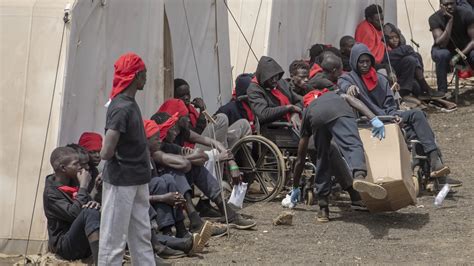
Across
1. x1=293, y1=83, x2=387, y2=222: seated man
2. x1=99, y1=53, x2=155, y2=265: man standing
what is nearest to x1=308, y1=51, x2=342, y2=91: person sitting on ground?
x1=293, y1=83, x2=387, y2=222: seated man

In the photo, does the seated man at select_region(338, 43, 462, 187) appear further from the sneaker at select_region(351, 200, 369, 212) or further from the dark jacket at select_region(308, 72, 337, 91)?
the sneaker at select_region(351, 200, 369, 212)

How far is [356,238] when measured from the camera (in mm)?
8406

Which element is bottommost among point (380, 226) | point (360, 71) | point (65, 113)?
point (380, 226)

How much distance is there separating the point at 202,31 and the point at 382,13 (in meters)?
3.86

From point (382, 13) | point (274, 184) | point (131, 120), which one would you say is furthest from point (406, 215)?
point (382, 13)

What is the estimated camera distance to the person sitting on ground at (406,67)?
13453mm

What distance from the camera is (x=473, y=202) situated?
31.1ft

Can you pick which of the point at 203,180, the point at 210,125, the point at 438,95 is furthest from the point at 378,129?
the point at 438,95

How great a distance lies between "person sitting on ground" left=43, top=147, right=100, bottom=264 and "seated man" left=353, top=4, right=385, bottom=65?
20.9 ft

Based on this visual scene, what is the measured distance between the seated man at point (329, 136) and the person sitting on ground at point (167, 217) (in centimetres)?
132

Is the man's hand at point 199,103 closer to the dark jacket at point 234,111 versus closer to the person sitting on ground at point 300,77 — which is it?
the dark jacket at point 234,111

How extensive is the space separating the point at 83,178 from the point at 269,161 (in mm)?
2556

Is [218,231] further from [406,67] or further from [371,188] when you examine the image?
[406,67]

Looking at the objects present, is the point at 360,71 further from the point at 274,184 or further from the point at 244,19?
the point at 244,19
